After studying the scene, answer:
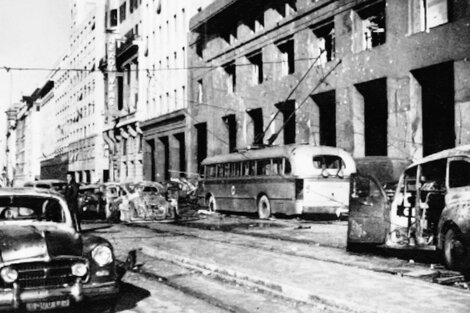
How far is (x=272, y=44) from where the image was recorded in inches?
1253

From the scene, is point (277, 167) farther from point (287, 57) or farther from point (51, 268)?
point (51, 268)

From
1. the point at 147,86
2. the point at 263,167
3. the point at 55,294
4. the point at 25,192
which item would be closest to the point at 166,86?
the point at 147,86

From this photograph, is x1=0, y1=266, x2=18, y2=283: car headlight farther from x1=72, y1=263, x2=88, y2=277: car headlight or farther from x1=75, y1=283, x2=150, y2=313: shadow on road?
x1=75, y1=283, x2=150, y2=313: shadow on road

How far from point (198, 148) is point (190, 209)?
1138 cm

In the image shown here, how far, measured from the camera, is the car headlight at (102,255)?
21.7 feet

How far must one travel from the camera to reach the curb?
703 cm

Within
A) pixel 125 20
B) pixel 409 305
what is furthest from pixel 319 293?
pixel 125 20

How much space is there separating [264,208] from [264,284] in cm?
1399

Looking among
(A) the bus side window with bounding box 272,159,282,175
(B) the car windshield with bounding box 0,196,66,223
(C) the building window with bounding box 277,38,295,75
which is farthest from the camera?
(C) the building window with bounding box 277,38,295,75

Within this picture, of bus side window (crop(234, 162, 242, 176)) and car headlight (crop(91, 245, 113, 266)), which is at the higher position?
bus side window (crop(234, 162, 242, 176))

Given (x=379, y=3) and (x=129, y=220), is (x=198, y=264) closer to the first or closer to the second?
(x=129, y=220)

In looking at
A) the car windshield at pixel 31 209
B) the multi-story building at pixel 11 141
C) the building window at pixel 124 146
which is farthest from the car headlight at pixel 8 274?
the multi-story building at pixel 11 141

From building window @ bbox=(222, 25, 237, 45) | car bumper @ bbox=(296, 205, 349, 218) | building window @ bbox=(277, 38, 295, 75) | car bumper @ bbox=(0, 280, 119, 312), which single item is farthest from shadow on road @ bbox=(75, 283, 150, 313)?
building window @ bbox=(222, 25, 237, 45)

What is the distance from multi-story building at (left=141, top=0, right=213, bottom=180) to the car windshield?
34969 millimetres
